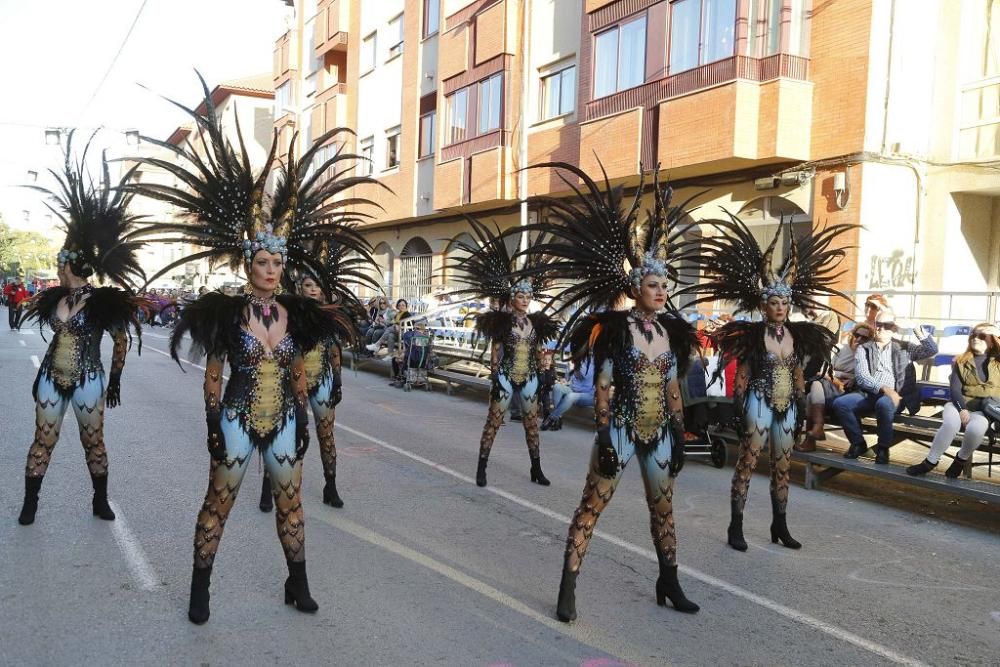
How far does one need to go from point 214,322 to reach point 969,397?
6.94 m

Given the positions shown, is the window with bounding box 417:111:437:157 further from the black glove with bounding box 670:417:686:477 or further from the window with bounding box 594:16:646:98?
the black glove with bounding box 670:417:686:477

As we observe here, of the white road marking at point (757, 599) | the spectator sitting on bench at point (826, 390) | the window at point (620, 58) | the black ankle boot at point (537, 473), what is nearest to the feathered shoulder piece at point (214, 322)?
the white road marking at point (757, 599)

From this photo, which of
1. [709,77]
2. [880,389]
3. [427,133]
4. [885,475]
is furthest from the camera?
[427,133]

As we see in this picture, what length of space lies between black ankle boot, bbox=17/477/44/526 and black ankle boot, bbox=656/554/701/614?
449 cm

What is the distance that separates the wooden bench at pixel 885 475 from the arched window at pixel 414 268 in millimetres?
19451

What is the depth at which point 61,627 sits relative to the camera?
450 centimetres

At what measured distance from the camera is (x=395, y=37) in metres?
30.8

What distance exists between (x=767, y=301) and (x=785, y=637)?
8.87ft

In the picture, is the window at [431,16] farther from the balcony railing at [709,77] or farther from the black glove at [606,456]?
the black glove at [606,456]

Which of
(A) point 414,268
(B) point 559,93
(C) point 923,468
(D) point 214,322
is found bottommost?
(C) point 923,468

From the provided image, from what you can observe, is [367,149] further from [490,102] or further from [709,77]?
[709,77]

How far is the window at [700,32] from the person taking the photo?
634 inches

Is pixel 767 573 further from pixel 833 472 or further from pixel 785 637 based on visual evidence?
pixel 833 472

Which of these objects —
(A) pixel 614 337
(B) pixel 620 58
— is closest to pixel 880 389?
(A) pixel 614 337
